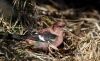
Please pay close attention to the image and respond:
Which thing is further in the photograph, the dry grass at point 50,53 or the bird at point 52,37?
the bird at point 52,37

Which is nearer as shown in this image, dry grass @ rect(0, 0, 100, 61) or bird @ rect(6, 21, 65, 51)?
dry grass @ rect(0, 0, 100, 61)

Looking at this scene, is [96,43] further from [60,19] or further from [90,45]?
[60,19]

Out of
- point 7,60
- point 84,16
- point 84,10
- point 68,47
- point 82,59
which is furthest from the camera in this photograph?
point 84,10

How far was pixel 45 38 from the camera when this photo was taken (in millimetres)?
4078

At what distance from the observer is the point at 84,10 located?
6.69m

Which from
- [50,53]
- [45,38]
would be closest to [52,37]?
[45,38]

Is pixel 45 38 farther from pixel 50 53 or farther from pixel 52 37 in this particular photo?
pixel 50 53

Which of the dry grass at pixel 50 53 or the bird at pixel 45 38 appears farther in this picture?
the bird at pixel 45 38

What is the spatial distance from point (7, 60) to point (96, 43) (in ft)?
4.10

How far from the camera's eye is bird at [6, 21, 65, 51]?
3975 millimetres

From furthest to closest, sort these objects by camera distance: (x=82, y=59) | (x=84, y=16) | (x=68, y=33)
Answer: (x=84, y=16) → (x=68, y=33) → (x=82, y=59)

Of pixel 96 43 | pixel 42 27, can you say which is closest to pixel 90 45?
pixel 96 43

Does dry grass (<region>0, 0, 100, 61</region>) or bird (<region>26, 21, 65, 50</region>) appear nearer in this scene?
dry grass (<region>0, 0, 100, 61</region>)

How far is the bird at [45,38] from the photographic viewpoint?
13.0ft
